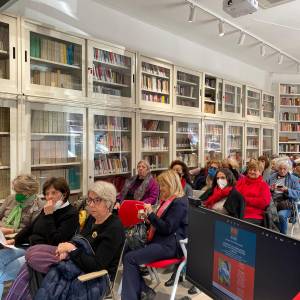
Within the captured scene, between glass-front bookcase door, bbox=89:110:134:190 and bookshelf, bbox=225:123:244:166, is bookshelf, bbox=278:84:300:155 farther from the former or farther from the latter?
glass-front bookcase door, bbox=89:110:134:190

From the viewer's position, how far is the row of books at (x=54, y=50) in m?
3.93

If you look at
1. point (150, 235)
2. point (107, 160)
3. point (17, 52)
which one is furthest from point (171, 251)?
point (17, 52)

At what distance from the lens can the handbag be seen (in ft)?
10.4

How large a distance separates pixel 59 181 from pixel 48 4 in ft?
8.32

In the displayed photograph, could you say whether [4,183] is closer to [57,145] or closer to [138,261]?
[57,145]

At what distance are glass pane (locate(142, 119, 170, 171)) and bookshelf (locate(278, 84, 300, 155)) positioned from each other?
4.76m

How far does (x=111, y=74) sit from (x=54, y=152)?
1.46m

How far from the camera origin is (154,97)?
5434mm

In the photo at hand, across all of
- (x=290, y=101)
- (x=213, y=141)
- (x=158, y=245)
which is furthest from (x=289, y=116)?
(x=158, y=245)

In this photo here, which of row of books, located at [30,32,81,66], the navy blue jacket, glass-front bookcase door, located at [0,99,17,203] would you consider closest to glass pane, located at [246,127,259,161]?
row of books, located at [30,32,81,66]

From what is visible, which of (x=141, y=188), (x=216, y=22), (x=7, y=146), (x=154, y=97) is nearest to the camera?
(x=7, y=146)

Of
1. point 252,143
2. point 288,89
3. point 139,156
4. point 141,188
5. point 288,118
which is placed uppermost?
point 288,89

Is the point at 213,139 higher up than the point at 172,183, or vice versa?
the point at 213,139

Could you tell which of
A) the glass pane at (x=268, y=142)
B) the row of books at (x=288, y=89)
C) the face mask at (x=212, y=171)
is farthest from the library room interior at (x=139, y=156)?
the row of books at (x=288, y=89)
